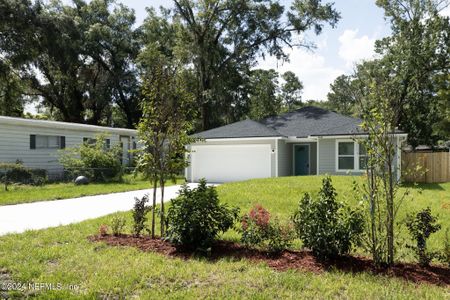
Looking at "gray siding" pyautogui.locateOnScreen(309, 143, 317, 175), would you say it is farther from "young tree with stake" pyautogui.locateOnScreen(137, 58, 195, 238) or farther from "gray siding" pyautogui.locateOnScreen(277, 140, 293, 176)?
"young tree with stake" pyautogui.locateOnScreen(137, 58, 195, 238)

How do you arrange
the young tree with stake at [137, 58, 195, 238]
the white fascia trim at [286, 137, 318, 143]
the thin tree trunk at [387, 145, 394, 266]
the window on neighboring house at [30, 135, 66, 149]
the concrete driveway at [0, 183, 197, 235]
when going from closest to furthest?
the thin tree trunk at [387, 145, 394, 266] → the young tree with stake at [137, 58, 195, 238] → the concrete driveway at [0, 183, 197, 235] → the white fascia trim at [286, 137, 318, 143] → the window on neighboring house at [30, 135, 66, 149]

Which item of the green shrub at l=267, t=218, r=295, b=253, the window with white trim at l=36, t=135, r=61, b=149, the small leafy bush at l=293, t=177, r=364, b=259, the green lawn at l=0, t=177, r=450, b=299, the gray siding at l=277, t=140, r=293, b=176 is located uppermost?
the window with white trim at l=36, t=135, r=61, b=149

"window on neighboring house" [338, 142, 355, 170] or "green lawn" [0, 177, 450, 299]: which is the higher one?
"window on neighboring house" [338, 142, 355, 170]

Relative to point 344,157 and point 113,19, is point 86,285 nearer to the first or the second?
point 344,157

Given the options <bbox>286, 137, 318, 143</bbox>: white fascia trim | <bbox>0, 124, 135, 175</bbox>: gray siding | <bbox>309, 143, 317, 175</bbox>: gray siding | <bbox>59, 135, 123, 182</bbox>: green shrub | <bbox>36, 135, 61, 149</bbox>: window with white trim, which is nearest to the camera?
<bbox>0, 124, 135, 175</bbox>: gray siding

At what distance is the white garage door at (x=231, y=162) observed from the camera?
18516mm

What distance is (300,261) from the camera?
16.0 ft

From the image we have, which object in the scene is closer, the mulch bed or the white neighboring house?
the mulch bed

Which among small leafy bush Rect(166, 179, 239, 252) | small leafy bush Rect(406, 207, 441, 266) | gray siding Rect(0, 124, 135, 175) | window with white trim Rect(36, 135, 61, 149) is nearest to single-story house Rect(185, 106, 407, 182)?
gray siding Rect(0, 124, 135, 175)

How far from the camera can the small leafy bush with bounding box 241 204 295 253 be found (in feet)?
17.3

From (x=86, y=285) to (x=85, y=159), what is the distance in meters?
14.3

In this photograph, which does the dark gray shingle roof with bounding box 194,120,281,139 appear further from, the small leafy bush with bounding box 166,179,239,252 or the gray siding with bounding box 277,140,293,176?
the small leafy bush with bounding box 166,179,239,252

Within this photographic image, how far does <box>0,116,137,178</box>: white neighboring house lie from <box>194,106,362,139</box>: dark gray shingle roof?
279 inches

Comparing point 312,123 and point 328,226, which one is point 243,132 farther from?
point 328,226
